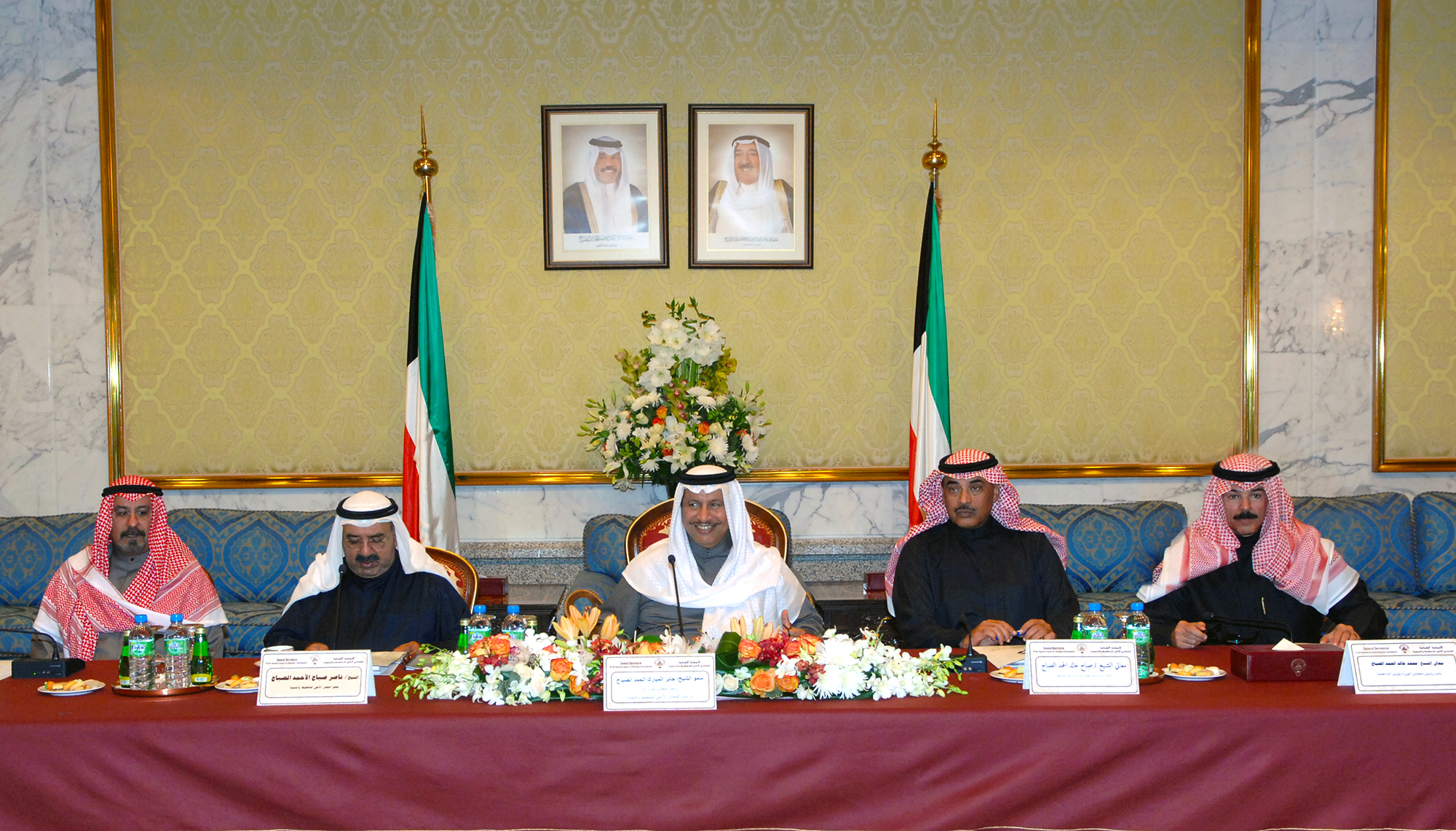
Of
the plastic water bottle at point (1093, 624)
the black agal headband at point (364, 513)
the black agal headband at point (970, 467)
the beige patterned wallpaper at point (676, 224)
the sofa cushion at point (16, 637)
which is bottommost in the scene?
the sofa cushion at point (16, 637)

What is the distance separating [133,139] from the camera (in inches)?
213

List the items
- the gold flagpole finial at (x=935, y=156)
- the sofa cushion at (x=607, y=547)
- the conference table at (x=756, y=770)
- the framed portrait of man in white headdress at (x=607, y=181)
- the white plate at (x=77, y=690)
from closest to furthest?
the conference table at (x=756, y=770)
the white plate at (x=77, y=690)
the sofa cushion at (x=607, y=547)
the gold flagpole finial at (x=935, y=156)
the framed portrait of man in white headdress at (x=607, y=181)

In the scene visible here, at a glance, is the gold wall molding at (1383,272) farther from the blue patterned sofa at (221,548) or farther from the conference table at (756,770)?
the blue patterned sofa at (221,548)

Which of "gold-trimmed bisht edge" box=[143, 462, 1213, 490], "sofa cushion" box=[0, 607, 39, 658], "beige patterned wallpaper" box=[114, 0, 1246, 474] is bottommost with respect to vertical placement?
"sofa cushion" box=[0, 607, 39, 658]

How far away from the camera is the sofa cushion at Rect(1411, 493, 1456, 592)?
192 inches

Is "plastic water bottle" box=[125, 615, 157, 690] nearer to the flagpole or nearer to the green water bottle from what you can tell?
the green water bottle

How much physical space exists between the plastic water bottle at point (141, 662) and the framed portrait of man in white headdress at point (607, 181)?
3329 mm

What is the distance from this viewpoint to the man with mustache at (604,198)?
5.42 meters

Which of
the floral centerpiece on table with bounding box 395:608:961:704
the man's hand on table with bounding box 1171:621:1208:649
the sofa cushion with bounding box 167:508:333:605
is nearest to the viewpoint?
the floral centerpiece on table with bounding box 395:608:961:704

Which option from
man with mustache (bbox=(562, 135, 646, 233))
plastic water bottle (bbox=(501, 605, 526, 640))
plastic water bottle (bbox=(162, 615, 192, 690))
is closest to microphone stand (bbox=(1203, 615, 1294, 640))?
plastic water bottle (bbox=(501, 605, 526, 640))

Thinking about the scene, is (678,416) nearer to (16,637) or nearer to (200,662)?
(200,662)

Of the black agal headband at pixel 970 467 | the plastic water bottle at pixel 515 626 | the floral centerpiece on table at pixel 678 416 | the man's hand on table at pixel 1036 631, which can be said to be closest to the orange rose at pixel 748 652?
the plastic water bottle at pixel 515 626

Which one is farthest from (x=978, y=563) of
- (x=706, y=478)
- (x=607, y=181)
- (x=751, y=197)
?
(x=607, y=181)

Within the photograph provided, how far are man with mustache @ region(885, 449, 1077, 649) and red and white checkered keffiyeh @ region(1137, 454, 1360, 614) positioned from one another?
0.43m
